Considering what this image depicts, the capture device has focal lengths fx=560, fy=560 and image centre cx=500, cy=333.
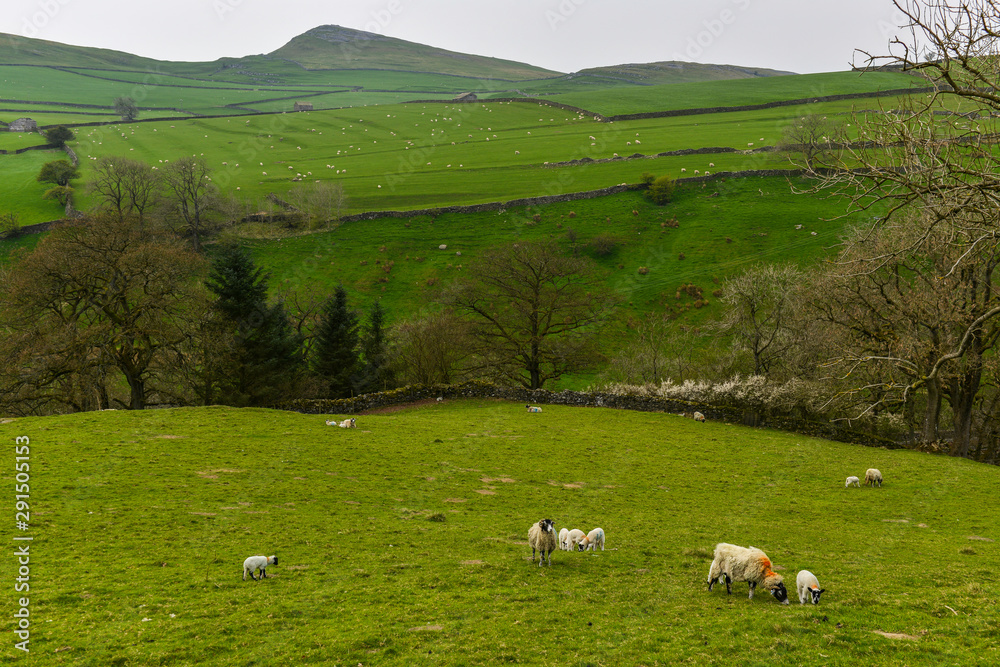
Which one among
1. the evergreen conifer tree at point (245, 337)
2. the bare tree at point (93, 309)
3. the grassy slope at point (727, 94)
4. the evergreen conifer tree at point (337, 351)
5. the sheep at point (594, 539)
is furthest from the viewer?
the grassy slope at point (727, 94)

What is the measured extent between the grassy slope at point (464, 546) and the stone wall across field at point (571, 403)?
606 centimetres

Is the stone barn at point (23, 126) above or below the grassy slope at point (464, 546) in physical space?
above

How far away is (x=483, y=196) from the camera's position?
4048 inches

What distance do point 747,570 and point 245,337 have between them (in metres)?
41.9

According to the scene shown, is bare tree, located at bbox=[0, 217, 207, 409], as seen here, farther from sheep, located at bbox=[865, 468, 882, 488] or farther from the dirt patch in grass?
sheep, located at bbox=[865, 468, 882, 488]

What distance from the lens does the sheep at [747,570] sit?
13016mm

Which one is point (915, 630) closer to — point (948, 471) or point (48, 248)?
point (948, 471)

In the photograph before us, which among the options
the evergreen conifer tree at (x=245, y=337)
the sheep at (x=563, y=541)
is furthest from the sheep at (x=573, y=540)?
the evergreen conifer tree at (x=245, y=337)

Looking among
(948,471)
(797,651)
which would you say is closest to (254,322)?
(797,651)

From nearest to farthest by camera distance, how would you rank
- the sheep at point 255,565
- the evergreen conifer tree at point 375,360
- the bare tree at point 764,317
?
the sheep at point 255,565
the bare tree at point 764,317
the evergreen conifer tree at point 375,360

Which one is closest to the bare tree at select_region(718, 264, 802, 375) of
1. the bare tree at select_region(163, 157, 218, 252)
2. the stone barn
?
the bare tree at select_region(163, 157, 218, 252)

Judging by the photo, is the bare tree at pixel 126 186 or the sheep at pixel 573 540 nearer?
the sheep at pixel 573 540

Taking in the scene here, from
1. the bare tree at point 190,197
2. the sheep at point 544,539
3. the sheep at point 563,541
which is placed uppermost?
the bare tree at point 190,197

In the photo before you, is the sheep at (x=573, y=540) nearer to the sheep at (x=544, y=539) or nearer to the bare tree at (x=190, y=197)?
the sheep at (x=544, y=539)
